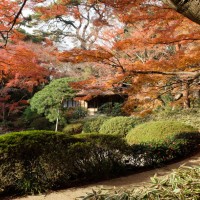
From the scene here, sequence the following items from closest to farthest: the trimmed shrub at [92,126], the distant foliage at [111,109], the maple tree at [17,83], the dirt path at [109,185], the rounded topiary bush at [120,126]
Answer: the dirt path at [109,185] → the rounded topiary bush at [120,126] → the trimmed shrub at [92,126] → the maple tree at [17,83] → the distant foliage at [111,109]

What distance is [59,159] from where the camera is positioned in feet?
16.9

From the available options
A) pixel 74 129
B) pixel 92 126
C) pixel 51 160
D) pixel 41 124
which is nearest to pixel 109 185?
pixel 51 160

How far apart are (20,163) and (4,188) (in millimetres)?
572

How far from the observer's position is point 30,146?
4926mm

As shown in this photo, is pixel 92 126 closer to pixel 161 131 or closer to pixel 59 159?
pixel 161 131

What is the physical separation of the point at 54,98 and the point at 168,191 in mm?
14480

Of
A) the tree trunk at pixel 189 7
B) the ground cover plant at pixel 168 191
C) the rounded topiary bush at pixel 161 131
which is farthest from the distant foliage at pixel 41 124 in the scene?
the tree trunk at pixel 189 7

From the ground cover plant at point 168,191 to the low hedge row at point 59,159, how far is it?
3.38 metres

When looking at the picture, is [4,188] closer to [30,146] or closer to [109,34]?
[30,146]

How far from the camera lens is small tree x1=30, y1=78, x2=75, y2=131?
15734 mm

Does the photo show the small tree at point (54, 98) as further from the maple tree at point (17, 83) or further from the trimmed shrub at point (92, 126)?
the trimmed shrub at point (92, 126)

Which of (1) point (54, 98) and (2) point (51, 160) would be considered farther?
(1) point (54, 98)

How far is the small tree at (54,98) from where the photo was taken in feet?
51.6

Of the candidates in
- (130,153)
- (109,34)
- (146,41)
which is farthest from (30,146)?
(109,34)
